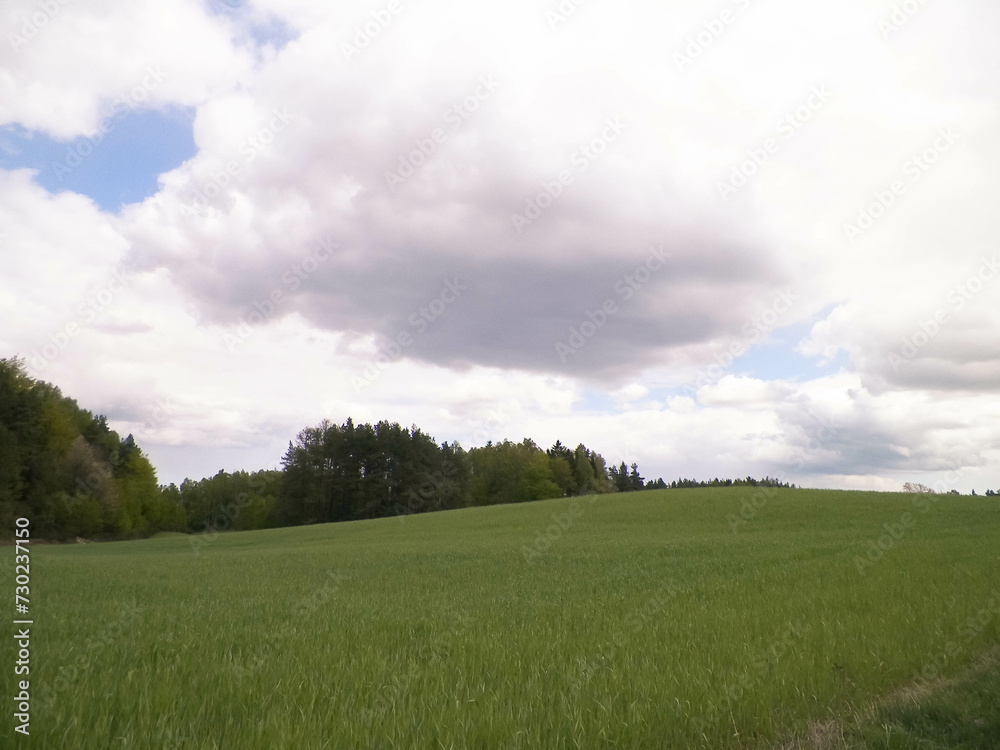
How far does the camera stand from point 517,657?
24.8 ft

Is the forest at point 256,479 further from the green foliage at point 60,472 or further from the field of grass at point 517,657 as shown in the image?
the field of grass at point 517,657

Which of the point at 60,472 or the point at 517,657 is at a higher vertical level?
the point at 60,472

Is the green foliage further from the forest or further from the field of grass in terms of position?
the field of grass

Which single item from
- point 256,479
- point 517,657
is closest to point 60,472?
point 256,479

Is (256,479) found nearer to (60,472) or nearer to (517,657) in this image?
(60,472)

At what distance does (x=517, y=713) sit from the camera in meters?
5.49

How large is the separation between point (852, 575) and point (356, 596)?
12.2 metres

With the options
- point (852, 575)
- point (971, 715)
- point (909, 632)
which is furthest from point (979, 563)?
point (971, 715)

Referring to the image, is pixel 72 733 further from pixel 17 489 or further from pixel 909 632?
pixel 17 489

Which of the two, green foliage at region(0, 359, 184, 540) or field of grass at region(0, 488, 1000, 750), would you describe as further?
green foliage at region(0, 359, 184, 540)

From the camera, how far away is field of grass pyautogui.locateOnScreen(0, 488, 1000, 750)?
5102 millimetres

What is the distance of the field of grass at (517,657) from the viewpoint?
5102mm

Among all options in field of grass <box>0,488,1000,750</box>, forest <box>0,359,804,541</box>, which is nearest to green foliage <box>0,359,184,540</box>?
forest <box>0,359,804,541</box>

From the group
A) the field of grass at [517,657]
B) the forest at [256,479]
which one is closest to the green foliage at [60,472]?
the forest at [256,479]
